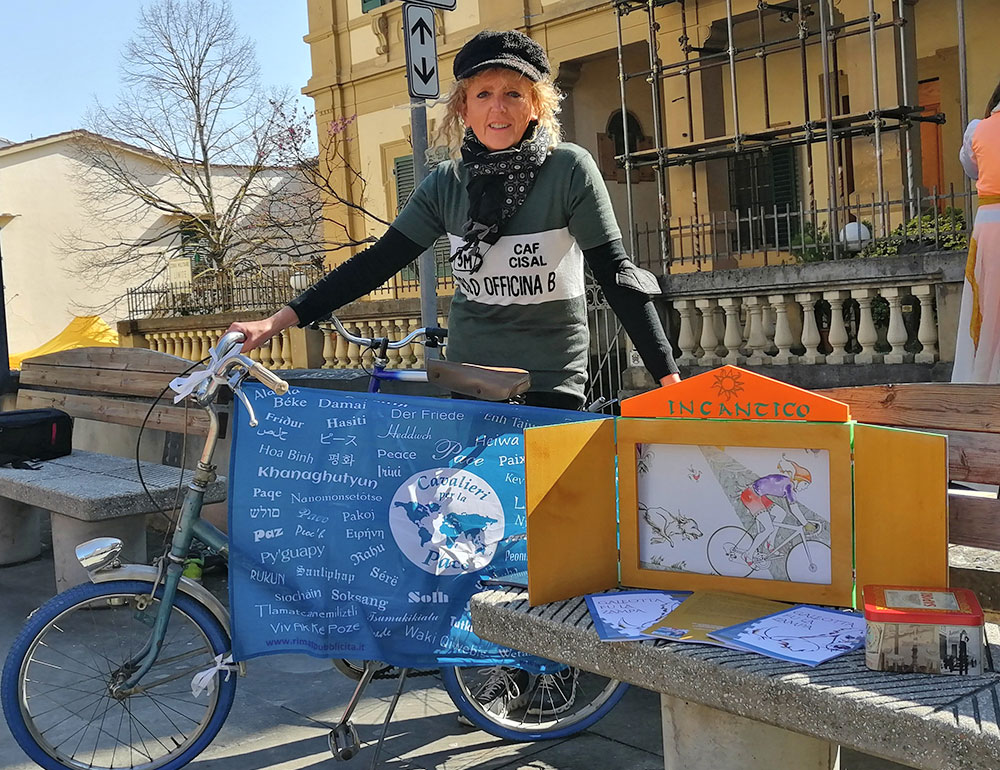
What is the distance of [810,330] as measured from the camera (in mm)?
7406

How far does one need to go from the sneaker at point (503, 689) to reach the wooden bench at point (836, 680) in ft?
3.47

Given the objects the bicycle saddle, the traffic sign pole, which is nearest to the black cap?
the bicycle saddle

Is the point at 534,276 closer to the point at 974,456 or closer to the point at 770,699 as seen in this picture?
the point at 974,456

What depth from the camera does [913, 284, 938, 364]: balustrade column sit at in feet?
22.6

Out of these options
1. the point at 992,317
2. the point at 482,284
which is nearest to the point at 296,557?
the point at 482,284

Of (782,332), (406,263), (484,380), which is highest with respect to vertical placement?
(406,263)

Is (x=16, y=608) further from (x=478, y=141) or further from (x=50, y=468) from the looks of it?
(x=478, y=141)

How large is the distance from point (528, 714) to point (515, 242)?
1.45 metres

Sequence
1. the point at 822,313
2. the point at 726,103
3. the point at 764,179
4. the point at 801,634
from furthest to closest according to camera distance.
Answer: the point at 764,179 < the point at 726,103 < the point at 822,313 < the point at 801,634

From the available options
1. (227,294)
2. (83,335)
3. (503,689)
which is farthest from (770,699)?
(83,335)

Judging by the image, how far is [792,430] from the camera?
2.07 m

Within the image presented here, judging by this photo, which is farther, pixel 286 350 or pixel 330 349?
pixel 286 350

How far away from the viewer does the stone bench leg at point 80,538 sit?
Answer: 191 inches

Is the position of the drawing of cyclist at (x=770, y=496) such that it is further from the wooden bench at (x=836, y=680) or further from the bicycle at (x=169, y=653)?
the bicycle at (x=169, y=653)
